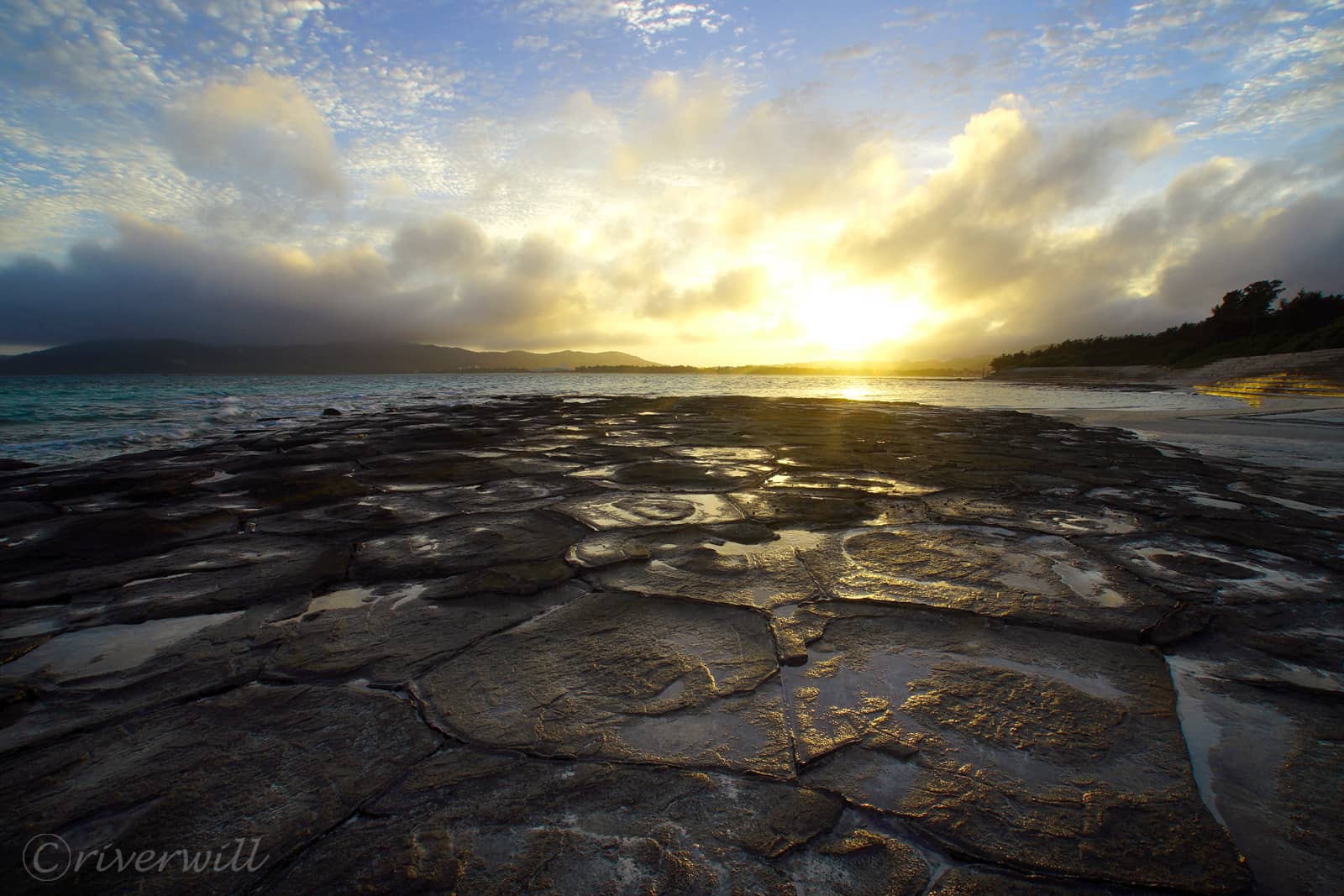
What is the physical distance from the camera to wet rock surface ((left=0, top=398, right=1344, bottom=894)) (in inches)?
46.4

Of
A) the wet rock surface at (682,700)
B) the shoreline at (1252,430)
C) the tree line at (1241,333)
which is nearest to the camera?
the wet rock surface at (682,700)

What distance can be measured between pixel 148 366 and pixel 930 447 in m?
156

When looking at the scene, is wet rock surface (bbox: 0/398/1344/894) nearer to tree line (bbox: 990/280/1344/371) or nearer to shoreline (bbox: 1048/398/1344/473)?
shoreline (bbox: 1048/398/1344/473)

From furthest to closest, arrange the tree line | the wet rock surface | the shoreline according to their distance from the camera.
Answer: the tree line < the shoreline < the wet rock surface

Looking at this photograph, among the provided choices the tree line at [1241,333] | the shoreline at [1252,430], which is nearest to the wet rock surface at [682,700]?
the shoreline at [1252,430]

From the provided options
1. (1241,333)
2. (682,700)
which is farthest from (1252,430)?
(1241,333)

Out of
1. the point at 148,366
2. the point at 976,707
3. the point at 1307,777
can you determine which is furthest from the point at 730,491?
the point at 148,366

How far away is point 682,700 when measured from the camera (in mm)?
1751

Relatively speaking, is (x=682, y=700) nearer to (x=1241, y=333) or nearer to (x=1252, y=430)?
(x=1252, y=430)

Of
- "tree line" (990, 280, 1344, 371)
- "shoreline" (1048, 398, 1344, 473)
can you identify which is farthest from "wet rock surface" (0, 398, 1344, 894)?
"tree line" (990, 280, 1344, 371)

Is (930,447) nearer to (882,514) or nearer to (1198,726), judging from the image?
(882,514)

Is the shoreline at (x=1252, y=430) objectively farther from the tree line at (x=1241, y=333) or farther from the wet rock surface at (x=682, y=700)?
the tree line at (x=1241, y=333)

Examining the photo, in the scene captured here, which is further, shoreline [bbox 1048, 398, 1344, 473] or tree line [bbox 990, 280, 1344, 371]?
tree line [bbox 990, 280, 1344, 371]

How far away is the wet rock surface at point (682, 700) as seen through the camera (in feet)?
3.86
